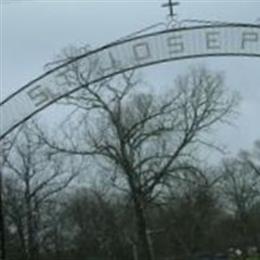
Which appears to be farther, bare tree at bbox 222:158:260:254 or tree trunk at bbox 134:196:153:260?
bare tree at bbox 222:158:260:254

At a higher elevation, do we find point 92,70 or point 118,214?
point 118,214

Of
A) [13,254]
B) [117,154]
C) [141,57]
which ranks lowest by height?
[141,57]

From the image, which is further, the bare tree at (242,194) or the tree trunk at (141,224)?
A: the bare tree at (242,194)

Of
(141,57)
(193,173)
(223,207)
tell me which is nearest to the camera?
(141,57)

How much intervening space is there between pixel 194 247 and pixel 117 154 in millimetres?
22302

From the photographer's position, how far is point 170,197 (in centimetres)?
4728

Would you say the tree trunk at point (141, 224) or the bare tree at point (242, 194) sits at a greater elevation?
the bare tree at point (242, 194)

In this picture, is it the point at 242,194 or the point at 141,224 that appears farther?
the point at 242,194

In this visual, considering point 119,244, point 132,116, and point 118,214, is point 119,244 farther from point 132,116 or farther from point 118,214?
point 132,116

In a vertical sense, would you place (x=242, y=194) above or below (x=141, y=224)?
above

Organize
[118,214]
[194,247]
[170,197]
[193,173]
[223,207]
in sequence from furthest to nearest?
[223,207], [194,247], [118,214], [170,197], [193,173]

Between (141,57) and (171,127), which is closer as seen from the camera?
(141,57)

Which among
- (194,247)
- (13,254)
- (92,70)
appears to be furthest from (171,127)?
(92,70)

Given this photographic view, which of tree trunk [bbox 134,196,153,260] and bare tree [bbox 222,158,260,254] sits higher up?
bare tree [bbox 222,158,260,254]
